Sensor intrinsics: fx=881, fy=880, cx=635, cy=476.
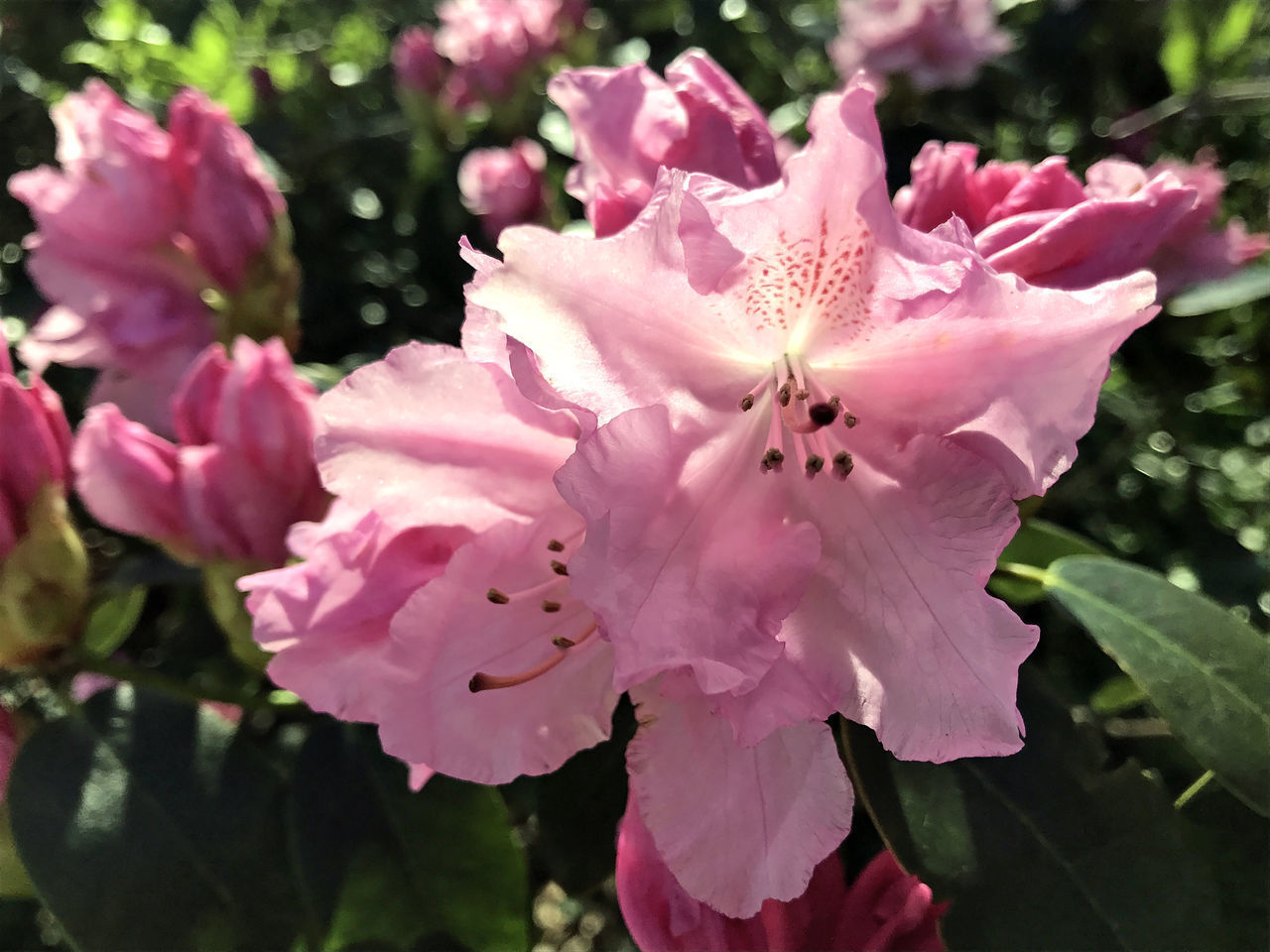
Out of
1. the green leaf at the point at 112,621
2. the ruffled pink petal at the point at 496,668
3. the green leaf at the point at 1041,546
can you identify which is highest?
the ruffled pink petal at the point at 496,668

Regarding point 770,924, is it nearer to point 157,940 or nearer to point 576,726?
point 576,726

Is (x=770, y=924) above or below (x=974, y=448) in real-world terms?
below

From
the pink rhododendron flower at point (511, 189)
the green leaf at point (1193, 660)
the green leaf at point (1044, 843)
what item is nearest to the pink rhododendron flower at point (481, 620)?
the green leaf at point (1044, 843)

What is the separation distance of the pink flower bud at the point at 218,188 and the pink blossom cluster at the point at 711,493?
0.45 m

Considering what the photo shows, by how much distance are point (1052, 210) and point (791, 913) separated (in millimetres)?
409

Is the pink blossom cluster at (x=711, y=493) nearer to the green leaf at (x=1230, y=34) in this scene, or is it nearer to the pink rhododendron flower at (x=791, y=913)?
Answer: the pink rhododendron flower at (x=791, y=913)

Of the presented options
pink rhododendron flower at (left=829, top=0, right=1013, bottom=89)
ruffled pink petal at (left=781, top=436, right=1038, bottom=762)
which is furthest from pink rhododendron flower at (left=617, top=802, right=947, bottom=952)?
pink rhododendron flower at (left=829, top=0, right=1013, bottom=89)

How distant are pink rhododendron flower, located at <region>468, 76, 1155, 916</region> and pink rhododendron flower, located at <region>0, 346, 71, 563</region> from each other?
38 centimetres

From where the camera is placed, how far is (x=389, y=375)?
463mm

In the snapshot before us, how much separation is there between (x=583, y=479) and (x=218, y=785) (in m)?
0.39

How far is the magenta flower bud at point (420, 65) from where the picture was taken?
4.94ft

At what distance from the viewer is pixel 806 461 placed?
45 cm

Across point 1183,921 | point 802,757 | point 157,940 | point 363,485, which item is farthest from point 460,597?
point 1183,921

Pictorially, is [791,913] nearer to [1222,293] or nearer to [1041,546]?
[1041,546]
